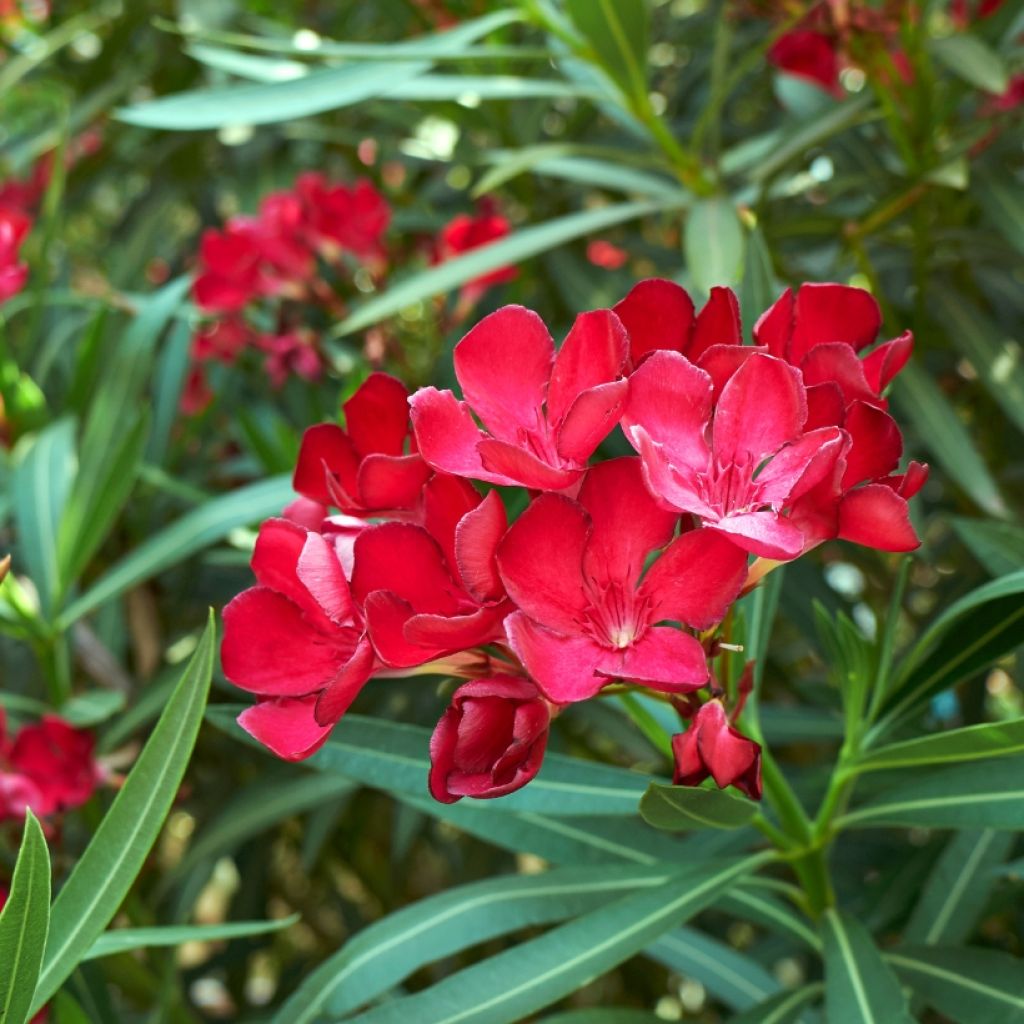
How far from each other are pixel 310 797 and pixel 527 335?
2.72 feet

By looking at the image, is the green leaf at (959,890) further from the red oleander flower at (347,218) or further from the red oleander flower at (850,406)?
the red oleander flower at (347,218)

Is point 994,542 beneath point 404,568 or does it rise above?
beneath

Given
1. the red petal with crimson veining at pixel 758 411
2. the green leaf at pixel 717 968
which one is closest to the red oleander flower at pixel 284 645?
the red petal with crimson veining at pixel 758 411

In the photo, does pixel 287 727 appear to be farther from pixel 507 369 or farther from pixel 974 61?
pixel 974 61

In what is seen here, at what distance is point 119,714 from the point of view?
142cm

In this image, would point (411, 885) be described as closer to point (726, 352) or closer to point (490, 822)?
point (490, 822)

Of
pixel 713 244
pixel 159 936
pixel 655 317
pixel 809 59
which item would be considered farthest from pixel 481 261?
pixel 159 936

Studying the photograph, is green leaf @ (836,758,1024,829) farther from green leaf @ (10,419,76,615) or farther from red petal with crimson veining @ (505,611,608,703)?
green leaf @ (10,419,76,615)

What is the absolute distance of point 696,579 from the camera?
577mm

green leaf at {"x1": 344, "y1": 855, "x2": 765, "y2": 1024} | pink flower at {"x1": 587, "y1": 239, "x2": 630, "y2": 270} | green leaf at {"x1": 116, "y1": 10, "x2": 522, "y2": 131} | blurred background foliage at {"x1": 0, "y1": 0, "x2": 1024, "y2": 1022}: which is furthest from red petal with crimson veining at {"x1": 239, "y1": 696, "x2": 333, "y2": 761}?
pink flower at {"x1": 587, "y1": 239, "x2": 630, "y2": 270}

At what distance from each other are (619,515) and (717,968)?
2.36 feet

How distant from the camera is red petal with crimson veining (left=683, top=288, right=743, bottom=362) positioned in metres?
0.65

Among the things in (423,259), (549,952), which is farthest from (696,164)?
(549,952)

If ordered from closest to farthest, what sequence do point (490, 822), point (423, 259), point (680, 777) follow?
point (680, 777) < point (490, 822) < point (423, 259)
